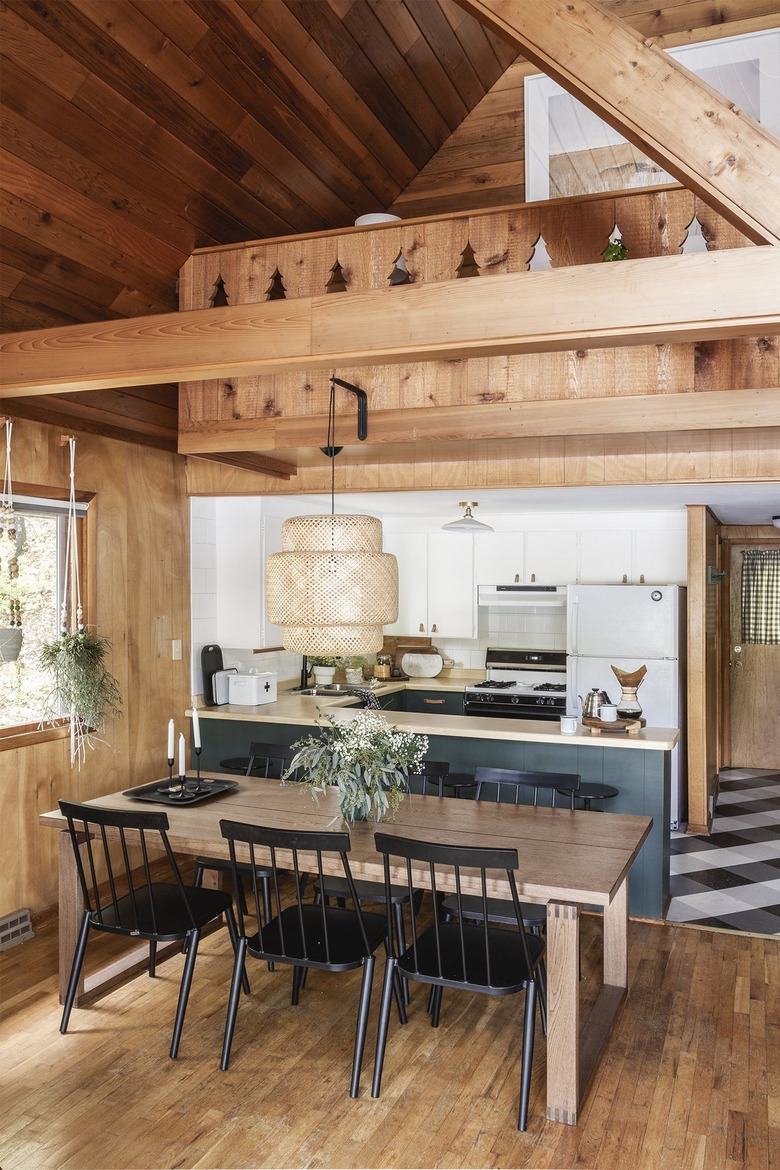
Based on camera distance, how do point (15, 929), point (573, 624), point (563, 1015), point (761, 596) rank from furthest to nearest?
point (761, 596), point (573, 624), point (15, 929), point (563, 1015)

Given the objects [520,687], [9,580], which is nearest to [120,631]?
[9,580]

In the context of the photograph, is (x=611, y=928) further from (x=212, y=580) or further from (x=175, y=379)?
(x=212, y=580)

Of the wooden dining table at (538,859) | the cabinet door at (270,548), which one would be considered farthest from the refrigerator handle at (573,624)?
the wooden dining table at (538,859)

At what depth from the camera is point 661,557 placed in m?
6.27

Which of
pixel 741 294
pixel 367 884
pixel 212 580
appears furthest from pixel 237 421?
pixel 741 294

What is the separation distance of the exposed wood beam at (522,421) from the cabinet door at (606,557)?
2818 mm

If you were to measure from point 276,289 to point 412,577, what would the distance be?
3.77m

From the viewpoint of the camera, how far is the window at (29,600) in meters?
3.99

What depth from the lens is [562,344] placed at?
2422 millimetres

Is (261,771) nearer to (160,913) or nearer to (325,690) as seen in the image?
(325,690)

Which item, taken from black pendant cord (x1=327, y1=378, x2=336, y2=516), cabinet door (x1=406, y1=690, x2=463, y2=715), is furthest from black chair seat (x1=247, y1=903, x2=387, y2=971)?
cabinet door (x1=406, y1=690, x2=463, y2=715)

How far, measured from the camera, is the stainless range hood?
660cm

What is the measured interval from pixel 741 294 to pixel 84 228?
8.41 feet

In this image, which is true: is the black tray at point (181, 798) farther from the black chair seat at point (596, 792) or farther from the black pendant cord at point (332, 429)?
the black chair seat at point (596, 792)
